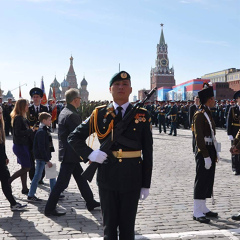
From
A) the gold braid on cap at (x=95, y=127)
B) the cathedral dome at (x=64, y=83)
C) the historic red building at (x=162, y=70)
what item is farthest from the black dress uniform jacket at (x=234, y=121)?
the cathedral dome at (x=64, y=83)

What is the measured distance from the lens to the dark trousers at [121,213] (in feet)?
10.7

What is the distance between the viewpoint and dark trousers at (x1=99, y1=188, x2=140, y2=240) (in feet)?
10.7

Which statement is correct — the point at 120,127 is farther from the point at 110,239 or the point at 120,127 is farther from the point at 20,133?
the point at 20,133

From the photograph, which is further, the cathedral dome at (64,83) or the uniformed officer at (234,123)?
the cathedral dome at (64,83)

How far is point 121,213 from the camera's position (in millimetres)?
3260

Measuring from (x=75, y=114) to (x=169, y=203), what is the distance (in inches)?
89.3

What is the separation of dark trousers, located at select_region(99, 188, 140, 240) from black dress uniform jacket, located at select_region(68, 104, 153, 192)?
8 cm

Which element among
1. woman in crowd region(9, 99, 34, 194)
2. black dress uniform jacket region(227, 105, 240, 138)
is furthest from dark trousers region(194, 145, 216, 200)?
black dress uniform jacket region(227, 105, 240, 138)

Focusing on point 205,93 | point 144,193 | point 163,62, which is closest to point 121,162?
point 144,193

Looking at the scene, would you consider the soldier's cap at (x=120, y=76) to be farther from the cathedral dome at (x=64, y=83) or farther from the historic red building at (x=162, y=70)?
the cathedral dome at (x=64, y=83)

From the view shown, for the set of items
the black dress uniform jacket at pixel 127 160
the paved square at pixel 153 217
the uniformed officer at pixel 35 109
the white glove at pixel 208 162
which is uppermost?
the uniformed officer at pixel 35 109

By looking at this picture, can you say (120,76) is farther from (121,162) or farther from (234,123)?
(234,123)

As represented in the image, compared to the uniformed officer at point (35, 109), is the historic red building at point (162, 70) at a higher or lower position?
higher

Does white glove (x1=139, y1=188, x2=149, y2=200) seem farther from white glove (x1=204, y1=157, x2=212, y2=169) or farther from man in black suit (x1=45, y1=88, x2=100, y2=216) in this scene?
man in black suit (x1=45, y1=88, x2=100, y2=216)
